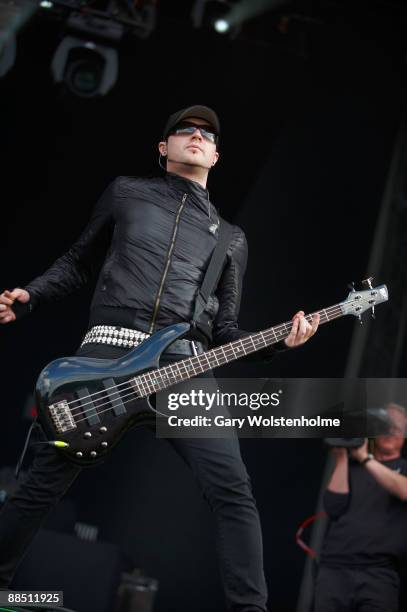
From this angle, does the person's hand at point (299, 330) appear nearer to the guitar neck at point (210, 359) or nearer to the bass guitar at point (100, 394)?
the guitar neck at point (210, 359)

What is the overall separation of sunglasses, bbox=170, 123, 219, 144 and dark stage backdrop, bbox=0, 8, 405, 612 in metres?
3.28

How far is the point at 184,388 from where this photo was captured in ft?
9.78

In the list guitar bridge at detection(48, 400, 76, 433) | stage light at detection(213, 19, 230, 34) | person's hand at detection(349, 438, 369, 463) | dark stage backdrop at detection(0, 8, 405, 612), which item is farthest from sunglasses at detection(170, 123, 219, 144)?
stage light at detection(213, 19, 230, 34)

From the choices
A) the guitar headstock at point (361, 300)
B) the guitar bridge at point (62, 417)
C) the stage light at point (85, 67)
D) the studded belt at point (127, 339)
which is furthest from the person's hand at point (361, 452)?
the stage light at point (85, 67)

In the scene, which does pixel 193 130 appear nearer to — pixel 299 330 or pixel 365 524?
pixel 299 330

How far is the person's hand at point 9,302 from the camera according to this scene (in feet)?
9.87

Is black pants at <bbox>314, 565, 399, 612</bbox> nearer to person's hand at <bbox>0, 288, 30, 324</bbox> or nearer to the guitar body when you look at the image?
the guitar body

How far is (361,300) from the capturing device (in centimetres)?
335

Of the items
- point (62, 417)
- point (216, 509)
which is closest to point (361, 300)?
point (216, 509)

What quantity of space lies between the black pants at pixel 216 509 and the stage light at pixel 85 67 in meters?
4.29

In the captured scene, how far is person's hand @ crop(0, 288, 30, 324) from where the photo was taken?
3.01m

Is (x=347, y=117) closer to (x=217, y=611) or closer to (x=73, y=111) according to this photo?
(x=73, y=111)

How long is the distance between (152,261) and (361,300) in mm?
932

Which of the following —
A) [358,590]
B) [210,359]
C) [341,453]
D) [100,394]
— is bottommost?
[358,590]
